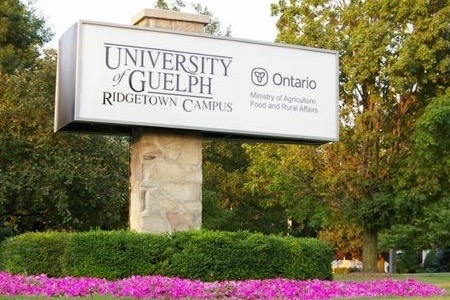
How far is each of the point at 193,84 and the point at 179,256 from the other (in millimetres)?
3443

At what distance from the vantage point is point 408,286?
504 inches

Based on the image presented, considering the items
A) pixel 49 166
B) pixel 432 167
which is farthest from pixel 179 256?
pixel 432 167

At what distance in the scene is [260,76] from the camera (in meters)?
14.8

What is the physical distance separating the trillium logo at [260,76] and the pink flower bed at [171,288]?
13.9 feet

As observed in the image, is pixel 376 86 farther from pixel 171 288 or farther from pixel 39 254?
pixel 171 288

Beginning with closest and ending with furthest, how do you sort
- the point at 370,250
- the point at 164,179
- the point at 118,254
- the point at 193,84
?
the point at 118,254
the point at 164,179
the point at 193,84
the point at 370,250

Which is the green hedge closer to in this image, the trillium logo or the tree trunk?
the trillium logo

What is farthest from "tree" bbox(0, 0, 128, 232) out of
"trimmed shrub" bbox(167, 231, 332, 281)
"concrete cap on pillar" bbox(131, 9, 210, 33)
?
"trimmed shrub" bbox(167, 231, 332, 281)

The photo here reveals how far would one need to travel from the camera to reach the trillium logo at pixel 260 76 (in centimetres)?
1479

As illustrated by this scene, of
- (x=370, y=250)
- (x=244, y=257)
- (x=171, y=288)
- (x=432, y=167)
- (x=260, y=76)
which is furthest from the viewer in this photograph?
(x=370, y=250)

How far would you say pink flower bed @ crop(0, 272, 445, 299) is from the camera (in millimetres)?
10706

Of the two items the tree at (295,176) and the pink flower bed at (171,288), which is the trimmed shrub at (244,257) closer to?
the pink flower bed at (171,288)

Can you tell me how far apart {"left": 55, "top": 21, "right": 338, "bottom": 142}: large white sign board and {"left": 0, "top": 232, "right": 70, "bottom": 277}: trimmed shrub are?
202 centimetres

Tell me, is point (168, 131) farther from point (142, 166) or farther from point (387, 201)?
point (387, 201)
